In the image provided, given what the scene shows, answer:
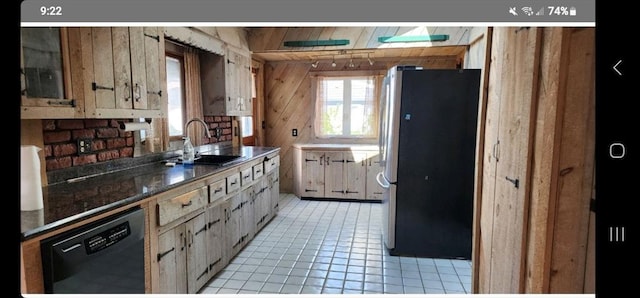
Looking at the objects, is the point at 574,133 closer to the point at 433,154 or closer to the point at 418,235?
the point at 433,154

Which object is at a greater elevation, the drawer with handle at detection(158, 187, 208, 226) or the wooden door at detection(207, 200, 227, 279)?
the drawer with handle at detection(158, 187, 208, 226)

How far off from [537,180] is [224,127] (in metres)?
3.40

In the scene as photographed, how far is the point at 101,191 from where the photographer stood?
162 centimetres

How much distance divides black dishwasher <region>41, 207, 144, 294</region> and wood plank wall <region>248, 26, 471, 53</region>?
2869 mm

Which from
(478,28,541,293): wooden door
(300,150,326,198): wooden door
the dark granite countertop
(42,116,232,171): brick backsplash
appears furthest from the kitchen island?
(300,150,326,198): wooden door

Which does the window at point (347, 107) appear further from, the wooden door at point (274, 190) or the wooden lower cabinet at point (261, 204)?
the wooden lower cabinet at point (261, 204)

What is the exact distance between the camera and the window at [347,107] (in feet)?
15.6

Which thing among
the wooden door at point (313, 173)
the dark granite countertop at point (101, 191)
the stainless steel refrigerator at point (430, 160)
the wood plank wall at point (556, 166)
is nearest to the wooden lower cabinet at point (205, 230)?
the dark granite countertop at point (101, 191)

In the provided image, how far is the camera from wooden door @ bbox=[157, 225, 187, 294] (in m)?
1.74

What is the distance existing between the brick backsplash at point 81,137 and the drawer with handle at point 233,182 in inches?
28.5

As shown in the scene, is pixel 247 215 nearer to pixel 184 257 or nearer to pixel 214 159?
pixel 214 159

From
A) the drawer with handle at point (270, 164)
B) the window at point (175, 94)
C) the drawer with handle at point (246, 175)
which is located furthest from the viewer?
the drawer with handle at point (270, 164)

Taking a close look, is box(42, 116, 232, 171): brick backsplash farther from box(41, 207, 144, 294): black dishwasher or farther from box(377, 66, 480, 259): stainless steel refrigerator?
box(377, 66, 480, 259): stainless steel refrigerator
